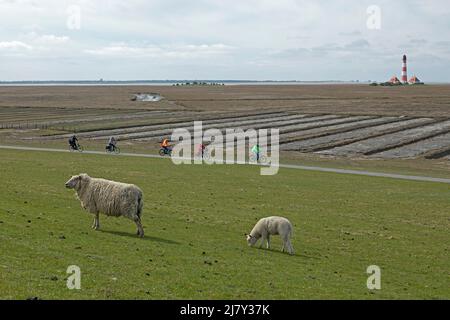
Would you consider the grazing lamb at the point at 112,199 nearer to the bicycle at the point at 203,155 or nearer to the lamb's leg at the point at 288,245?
the lamb's leg at the point at 288,245

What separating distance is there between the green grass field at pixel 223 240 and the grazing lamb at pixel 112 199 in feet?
2.57

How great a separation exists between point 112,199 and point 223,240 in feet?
16.8

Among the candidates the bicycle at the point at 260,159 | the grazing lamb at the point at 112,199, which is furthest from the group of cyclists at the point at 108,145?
the grazing lamb at the point at 112,199

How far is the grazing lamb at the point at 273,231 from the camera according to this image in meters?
22.5

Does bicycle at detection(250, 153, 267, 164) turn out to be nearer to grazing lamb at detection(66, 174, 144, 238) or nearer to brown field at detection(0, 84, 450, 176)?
brown field at detection(0, 84, 450, 176)

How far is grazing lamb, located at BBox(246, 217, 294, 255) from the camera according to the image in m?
22.5

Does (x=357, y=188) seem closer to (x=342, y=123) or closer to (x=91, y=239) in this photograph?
(x=91, y=239)

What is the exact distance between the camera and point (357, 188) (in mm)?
42031

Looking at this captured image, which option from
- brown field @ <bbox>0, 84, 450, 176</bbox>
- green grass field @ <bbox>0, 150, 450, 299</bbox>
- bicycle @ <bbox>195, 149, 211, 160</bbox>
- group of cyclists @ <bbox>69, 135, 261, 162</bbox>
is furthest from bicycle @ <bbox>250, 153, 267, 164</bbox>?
green grass field @ <bbox>0, 150, 450, 299</bbox>

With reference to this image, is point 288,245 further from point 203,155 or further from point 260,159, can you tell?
point 203,155

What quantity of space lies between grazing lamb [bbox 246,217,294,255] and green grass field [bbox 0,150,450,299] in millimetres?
570

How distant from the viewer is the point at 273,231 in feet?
75.4

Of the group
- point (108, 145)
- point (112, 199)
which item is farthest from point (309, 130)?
point (112, 199)
